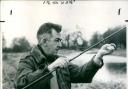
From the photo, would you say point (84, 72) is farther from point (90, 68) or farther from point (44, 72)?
point (44, 72)

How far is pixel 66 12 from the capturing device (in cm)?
175

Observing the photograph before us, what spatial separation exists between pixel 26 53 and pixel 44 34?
11 cm

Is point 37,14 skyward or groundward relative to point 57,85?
skyward

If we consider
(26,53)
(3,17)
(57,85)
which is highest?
(3,17)

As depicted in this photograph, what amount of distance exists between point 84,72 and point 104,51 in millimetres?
124

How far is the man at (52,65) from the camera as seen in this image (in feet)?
5.63

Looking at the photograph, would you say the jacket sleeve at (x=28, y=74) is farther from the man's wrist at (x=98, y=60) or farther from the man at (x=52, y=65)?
the man's wrist at (x=98, y=60)

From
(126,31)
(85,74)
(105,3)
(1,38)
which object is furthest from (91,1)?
(1,38)

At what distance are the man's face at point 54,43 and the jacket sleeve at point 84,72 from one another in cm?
9

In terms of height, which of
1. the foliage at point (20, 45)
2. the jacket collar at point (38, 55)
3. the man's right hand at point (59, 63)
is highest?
the foliage at point (20, 45)

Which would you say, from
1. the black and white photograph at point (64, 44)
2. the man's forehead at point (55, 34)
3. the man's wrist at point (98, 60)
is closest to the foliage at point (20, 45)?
the black and white photograph at point (64, 44)

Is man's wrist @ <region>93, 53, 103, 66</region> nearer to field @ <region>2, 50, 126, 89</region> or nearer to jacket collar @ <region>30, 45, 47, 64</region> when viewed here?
field @ <region>2, 50, 126, 89</region>

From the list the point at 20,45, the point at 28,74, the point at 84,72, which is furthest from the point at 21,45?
the point at 84,72

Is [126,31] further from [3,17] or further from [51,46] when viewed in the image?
[3,17]
